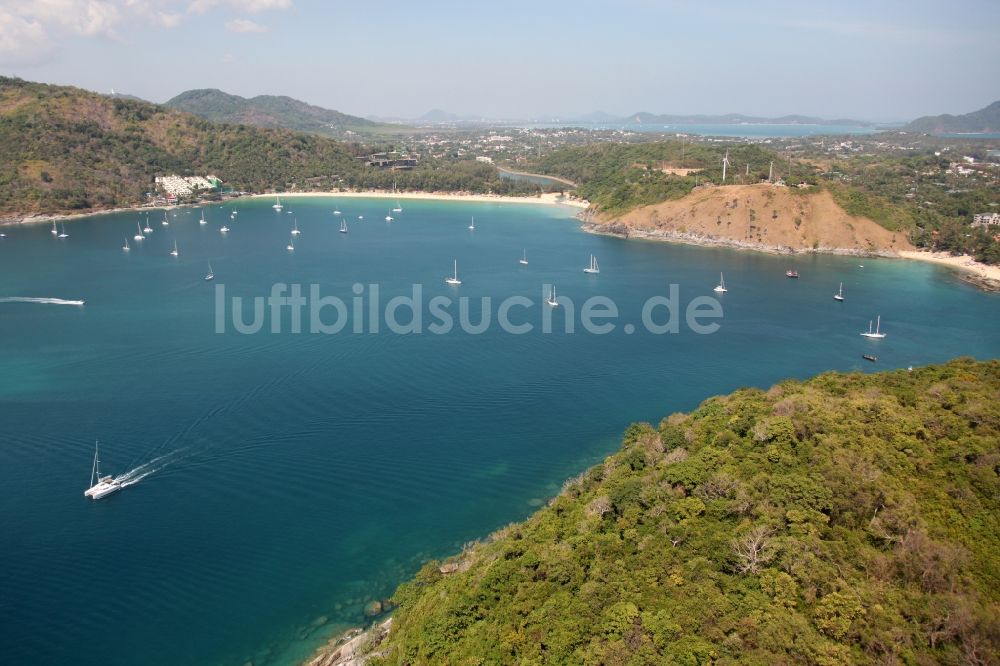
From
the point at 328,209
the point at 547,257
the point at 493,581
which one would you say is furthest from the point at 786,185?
the point at 493,581

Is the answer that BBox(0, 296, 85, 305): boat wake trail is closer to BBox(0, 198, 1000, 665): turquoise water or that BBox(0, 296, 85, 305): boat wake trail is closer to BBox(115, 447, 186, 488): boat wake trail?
BBox(0, 198, 1000, 665): turquoise water

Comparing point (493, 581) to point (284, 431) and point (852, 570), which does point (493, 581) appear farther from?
point (284, 431)

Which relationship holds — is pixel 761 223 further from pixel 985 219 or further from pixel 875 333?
pixel 875 333

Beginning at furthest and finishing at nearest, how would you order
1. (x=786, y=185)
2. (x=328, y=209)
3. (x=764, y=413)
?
(x=328, y=209)
(x=786, y=185)
(x=764, y=413)

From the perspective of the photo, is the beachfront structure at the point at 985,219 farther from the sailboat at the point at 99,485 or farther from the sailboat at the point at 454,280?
the sailboat at the point at 99,485

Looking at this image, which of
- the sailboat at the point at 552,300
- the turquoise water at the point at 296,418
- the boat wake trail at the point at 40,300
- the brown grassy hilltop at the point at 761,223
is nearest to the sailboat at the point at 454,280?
the turquoise water at the point at 296,418
